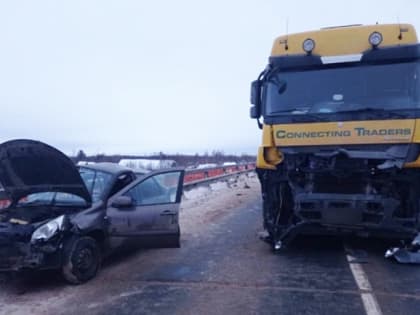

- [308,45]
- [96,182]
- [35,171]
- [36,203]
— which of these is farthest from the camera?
[308,45]

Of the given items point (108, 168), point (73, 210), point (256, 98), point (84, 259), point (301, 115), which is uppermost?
point (256, 98)

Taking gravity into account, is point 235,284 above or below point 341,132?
below

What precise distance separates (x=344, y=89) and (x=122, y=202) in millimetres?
3771

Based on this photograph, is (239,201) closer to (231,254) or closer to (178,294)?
(231,254)

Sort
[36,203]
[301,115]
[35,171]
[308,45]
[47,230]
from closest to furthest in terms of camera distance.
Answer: [47,230]
[35,171]
[36,203]
[301,115]
[308,45]

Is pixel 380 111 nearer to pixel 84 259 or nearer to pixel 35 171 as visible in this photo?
pixel 84 259

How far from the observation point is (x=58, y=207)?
5.66 meters

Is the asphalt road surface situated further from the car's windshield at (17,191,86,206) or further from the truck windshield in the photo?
the truck windshield

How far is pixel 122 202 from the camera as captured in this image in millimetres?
5652

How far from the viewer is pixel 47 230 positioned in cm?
489

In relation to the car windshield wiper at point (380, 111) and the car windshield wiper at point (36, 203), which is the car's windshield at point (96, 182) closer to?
the car windshield wiper at point (36, 203)

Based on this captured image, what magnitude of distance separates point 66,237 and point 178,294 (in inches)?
62.4

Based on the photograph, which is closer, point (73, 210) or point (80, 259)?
point (80, 259)

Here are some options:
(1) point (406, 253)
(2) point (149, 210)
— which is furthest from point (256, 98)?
(1) point (406, 253)
